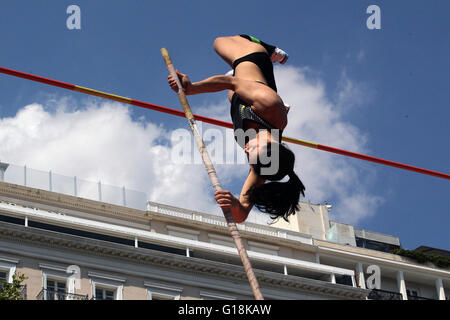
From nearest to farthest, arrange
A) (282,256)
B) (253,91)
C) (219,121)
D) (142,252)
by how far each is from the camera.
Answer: (253,91) → (219,121) → (142,252) → (282,256)

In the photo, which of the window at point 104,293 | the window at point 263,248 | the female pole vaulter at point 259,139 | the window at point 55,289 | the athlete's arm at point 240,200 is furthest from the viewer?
the window at point 263,248

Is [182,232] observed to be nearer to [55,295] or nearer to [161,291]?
[161,291]

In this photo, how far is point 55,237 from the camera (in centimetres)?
4028

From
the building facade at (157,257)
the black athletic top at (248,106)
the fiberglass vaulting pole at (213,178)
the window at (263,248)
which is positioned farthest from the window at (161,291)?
the fiberglass vaulting pole at (213,178)

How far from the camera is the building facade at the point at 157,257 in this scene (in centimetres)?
3991

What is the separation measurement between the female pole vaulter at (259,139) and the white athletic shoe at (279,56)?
69 cm

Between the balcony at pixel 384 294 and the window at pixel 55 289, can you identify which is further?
the balcony at pixel 384 294

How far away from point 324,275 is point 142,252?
35.6 ft

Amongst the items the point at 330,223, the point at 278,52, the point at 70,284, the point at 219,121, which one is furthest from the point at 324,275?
the point at 278,52

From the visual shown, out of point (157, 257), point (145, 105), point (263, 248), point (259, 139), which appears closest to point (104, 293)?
point (157, 257)

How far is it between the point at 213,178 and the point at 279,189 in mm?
1034

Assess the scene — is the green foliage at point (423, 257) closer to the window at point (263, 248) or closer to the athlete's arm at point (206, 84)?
the window at point (263, 248)

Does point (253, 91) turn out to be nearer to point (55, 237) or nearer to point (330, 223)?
point (55, 237)

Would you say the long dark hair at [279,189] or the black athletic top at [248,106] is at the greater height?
the black athletic top at [248,106]
